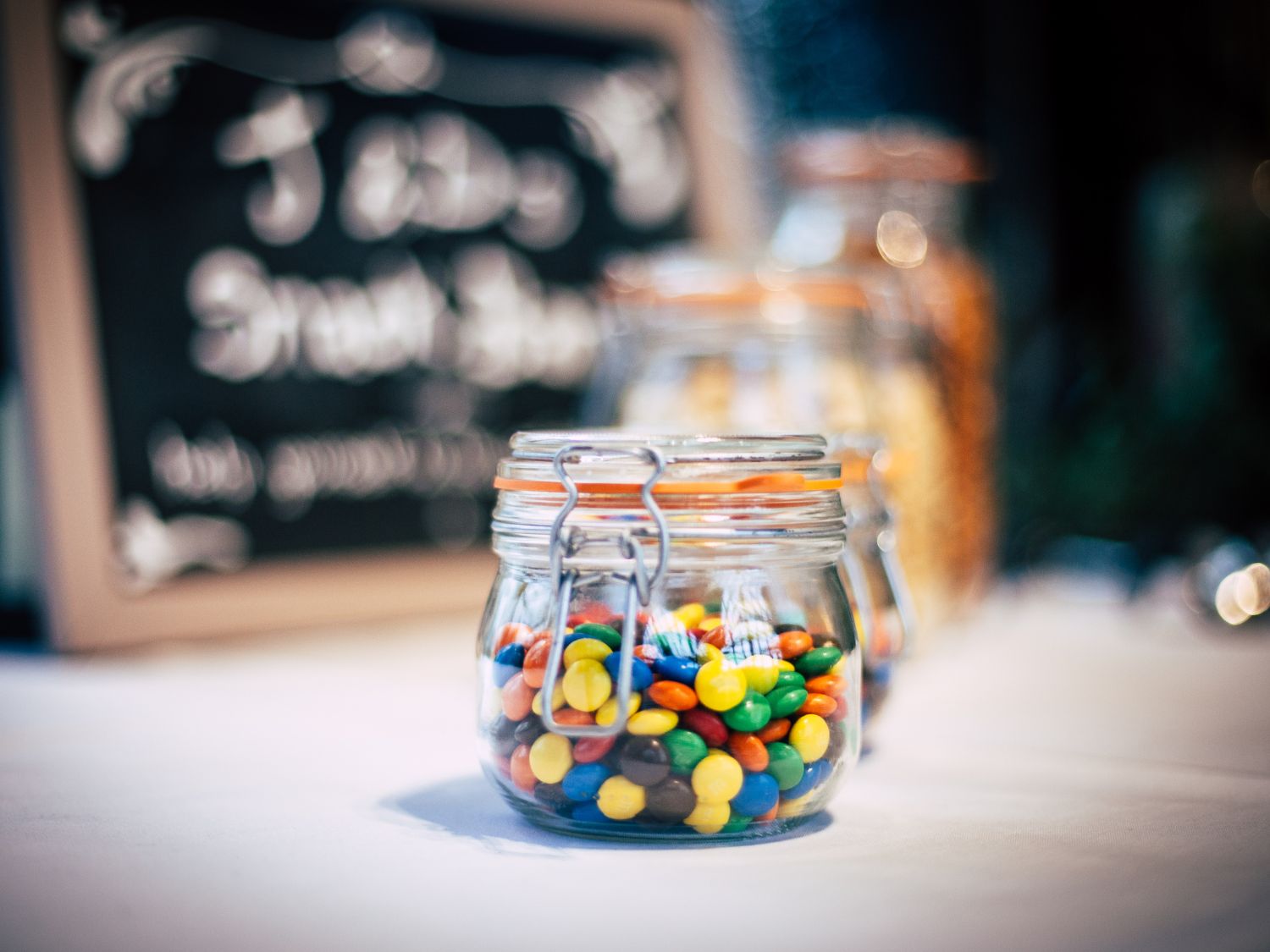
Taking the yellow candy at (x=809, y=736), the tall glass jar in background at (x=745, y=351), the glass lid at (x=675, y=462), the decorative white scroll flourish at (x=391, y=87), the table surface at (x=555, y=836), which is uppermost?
the decorative white scroll flourish at (x=391, y=87)

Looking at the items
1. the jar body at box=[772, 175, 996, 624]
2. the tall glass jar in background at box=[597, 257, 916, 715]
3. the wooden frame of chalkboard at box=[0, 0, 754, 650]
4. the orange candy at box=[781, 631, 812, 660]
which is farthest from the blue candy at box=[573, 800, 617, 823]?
the wooden frame of chalkboard at box=[0, 0, 754, 650]

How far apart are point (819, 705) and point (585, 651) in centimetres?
10

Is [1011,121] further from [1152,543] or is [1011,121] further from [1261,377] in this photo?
[1152,543]

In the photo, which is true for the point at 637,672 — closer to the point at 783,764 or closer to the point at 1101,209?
the point at 783,764

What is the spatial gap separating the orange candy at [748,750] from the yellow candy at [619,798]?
0.04m

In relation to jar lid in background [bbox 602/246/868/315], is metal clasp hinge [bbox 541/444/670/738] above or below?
below

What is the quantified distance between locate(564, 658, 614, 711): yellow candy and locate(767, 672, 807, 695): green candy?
0.07 m

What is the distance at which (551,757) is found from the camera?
534 mm

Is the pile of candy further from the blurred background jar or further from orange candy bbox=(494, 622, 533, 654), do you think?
the blurred background jar

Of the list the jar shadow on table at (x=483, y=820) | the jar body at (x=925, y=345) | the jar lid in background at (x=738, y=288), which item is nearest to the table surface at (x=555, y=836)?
the jar shadow on table at (x=483, y=820)

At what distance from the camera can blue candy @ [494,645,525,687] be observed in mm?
557

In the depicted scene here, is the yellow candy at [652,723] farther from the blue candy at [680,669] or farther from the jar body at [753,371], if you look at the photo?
the jar body at [753,371]

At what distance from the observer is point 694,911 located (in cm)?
47

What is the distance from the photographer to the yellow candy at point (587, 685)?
0.52 meters
